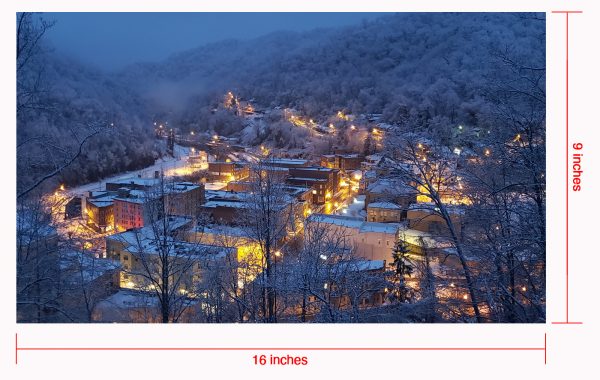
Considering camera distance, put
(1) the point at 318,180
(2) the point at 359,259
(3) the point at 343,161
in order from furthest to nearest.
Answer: (3) the point at 343,161 → (1) the point at 318,180 → (2) the point at 359,259

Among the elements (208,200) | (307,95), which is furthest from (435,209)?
(307,95)

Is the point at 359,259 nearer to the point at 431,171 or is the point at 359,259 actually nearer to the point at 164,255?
the point at 431,171

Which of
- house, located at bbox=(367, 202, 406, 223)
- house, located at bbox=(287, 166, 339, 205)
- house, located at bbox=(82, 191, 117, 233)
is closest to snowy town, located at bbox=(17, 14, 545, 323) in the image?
house, located at bbox=(367, 202, 406, 223)

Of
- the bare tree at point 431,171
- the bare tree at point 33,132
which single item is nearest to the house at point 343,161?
the bare tree at point 431,171

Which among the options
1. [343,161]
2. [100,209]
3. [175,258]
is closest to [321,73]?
[343,161]

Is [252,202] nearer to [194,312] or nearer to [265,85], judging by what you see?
[194,312]

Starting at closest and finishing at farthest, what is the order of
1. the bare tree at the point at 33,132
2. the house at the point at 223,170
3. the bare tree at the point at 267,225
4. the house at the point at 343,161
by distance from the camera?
the bare tree at the point at 33,132 → the bare tree at the point at 267,225 → the house at the point at 343,161 → the house at the point at 223,170

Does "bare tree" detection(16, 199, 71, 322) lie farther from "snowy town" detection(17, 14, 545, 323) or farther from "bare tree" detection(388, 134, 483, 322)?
"bare tree" detection(388, 134, 483, 322)

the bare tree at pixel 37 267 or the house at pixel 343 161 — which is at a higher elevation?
the house at pixel 343 161

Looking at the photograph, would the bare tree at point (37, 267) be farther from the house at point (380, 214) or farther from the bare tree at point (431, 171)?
the house at point (380, 214)
